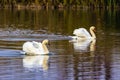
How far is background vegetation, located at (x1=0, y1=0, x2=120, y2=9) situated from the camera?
304 feet

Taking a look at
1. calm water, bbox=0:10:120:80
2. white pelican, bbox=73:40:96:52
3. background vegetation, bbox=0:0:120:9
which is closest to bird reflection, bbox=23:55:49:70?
calm water, bbox=0:10:120:80

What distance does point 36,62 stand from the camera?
21250 millimetres

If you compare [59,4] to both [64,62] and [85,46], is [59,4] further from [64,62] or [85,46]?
[64,62]

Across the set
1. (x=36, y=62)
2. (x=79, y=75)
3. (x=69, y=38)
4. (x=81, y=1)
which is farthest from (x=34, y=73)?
(x=81, y=1)

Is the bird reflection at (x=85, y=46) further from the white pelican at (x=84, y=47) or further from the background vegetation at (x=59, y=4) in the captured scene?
the background vegetation at (x=59, y=4)

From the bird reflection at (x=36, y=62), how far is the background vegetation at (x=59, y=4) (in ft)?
229

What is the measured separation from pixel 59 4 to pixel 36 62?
73688 millimetres

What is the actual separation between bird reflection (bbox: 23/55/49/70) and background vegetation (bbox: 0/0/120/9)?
69.8m

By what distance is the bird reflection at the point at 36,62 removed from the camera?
19.9 meters

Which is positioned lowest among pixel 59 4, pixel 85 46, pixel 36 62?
pixel 59 4

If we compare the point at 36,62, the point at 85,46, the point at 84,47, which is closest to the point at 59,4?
the point at 85,46

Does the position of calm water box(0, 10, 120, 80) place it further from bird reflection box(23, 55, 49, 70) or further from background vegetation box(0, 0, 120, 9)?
background vegetation box(0, 0, 120, 9)

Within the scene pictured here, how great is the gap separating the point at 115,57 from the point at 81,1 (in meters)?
70.1

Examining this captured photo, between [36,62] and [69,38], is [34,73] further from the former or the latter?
[69,38]
